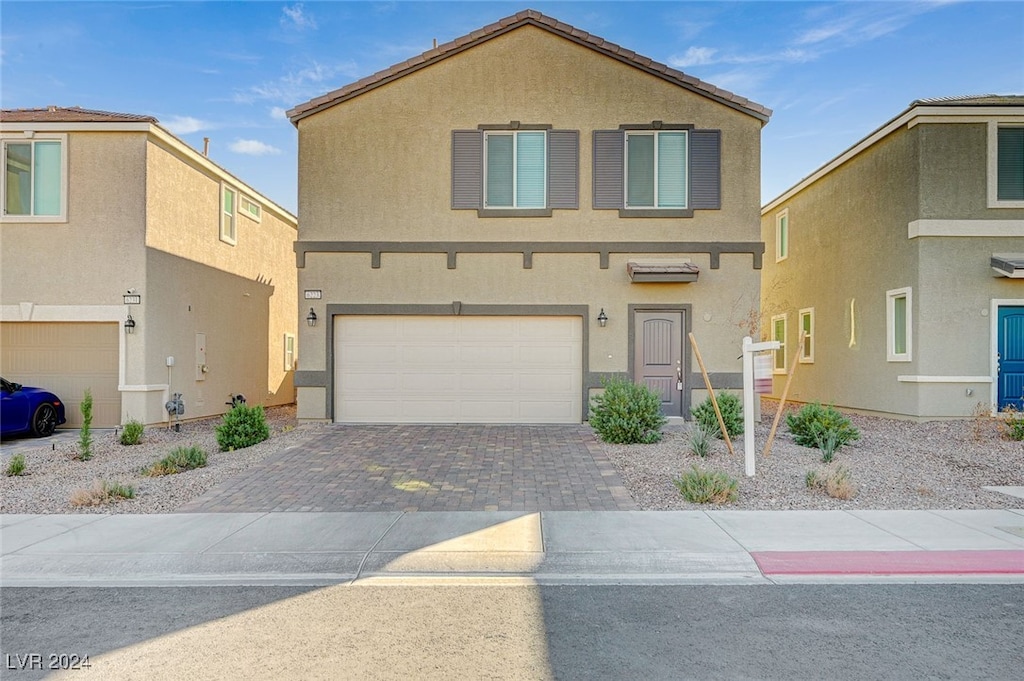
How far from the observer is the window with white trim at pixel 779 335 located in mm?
19800

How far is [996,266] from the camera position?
1235cm

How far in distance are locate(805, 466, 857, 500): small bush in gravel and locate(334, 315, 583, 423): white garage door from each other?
5.97 metres

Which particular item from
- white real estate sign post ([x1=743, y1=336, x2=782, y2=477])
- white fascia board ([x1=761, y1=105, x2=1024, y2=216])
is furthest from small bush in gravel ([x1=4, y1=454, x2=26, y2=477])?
white fascia board ([x1=761, y1=105, x2=1024, y2=216])

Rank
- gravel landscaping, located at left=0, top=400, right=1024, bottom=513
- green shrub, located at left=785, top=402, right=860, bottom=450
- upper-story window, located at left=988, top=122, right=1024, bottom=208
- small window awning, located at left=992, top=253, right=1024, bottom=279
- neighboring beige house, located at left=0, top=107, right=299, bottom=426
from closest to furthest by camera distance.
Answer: gravel landscaping, located at left=0, top=400, right=1024, bottom=513, green shrub, located at left=785, top=402, right=860, bottom=450, small window awning, located at left=992, top=253, right=1024, bottom=279, upper-story window, located at left=988, top=122, right=1024, bottom=208, neighboring beige house, located at left=0, top=107, right=299, bottom=426

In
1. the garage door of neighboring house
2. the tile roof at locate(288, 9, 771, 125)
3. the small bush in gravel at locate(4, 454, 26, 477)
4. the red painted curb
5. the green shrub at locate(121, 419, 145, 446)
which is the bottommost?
the red painted curb

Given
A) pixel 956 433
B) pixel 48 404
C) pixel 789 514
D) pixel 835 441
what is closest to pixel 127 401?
pixel 48 404

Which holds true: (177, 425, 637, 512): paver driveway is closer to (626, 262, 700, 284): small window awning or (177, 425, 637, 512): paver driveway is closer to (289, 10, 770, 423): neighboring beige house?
(289, 10, 770, 423): neighboring beige house

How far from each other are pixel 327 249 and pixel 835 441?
1051 cm

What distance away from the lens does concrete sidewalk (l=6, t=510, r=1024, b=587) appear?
5.43 metres

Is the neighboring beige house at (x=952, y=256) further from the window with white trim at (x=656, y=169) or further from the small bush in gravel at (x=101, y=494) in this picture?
the small bush in gravel at (x=101, y=494)

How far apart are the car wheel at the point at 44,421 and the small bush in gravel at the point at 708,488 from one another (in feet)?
40.6

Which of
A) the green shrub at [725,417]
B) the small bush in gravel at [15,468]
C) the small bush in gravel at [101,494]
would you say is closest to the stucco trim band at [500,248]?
the green shrub at [725,417]

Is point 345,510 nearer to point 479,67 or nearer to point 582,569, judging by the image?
point 582,569

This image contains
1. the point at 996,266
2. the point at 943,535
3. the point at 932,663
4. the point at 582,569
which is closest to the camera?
the point at 932,663
